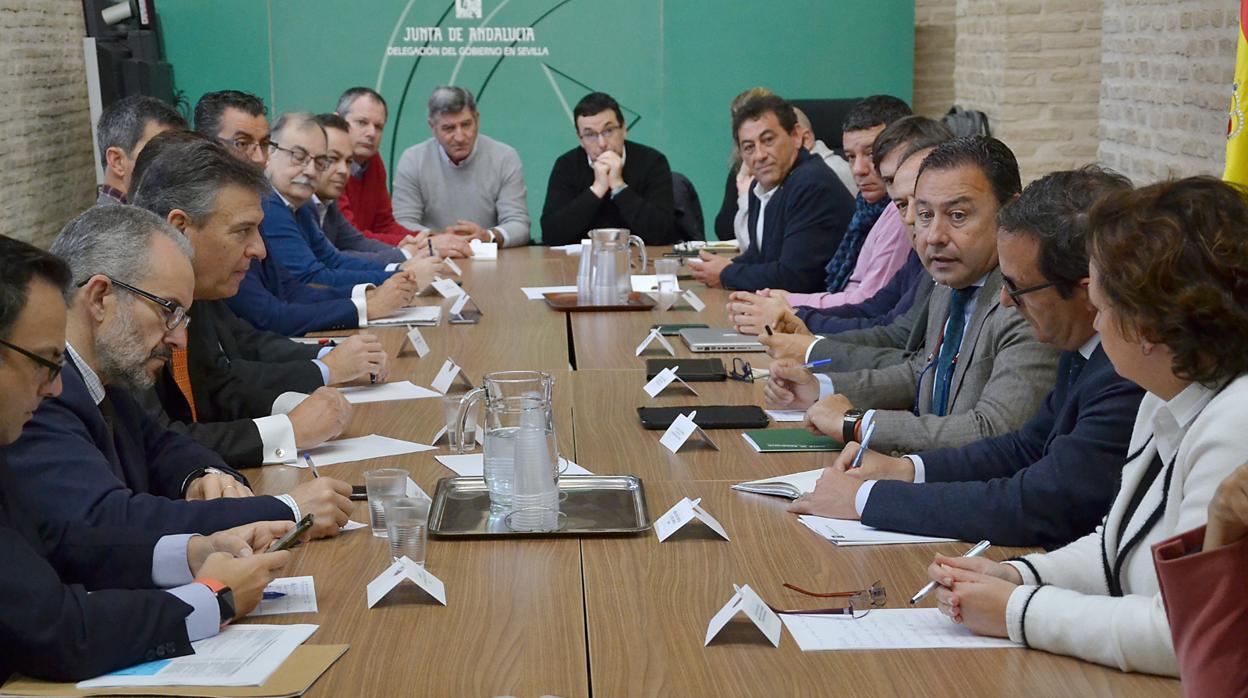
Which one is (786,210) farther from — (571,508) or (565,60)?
(565,60)

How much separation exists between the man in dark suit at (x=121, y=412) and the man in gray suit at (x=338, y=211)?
300cm

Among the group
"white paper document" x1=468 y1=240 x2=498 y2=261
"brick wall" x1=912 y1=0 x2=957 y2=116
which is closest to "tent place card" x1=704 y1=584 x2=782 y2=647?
"white paper document" x1=468 y1=240 x2=498 y2=261

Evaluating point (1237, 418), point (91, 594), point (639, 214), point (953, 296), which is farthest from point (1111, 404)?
point (639, 214)

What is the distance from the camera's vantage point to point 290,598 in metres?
1.97

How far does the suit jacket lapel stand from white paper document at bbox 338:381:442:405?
4.03 ft

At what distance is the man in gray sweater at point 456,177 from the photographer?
6809mm

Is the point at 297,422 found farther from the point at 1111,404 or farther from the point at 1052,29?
the point at 1052,29

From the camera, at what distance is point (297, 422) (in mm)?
2781

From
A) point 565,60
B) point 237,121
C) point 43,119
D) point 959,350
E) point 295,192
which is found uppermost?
point 565,60

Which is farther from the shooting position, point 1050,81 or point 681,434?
point 1050,81

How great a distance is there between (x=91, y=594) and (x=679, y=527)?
896 millimetres

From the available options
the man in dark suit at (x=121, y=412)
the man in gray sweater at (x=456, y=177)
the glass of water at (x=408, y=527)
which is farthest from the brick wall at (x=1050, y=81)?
the glass of water at (x=408, y=527)

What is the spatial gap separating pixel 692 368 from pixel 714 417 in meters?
0.53

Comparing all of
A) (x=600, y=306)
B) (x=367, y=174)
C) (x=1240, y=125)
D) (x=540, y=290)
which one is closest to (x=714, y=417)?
(x=600, y=306)
